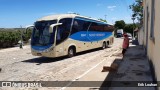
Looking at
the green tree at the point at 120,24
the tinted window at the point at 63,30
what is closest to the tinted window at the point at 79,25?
the tinted window at the point at 63,30

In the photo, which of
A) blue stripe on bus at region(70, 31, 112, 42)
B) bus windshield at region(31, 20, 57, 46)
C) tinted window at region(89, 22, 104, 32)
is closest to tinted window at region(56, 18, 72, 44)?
bus windshield at region(31, 20, 57, 46)

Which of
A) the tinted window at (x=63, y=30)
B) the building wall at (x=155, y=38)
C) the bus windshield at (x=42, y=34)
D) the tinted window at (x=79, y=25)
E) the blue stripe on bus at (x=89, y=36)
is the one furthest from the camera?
the blue stripe on bus at (x=89, y=36)

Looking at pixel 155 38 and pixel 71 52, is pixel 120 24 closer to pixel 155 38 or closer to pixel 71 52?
pixel 71 52

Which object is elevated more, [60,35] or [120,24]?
[120,24]

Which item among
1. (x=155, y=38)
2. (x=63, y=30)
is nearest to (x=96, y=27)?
(x=63, y=30)

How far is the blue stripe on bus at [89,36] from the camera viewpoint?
18.1 meters

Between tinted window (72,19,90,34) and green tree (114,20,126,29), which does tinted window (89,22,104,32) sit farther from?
green tree (114,20,126,29)

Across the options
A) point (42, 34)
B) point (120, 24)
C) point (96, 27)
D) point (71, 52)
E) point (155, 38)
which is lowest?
point (71, 52)

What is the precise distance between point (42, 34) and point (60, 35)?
3.78ft

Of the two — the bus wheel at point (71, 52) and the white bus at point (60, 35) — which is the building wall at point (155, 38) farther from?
the bus wheel at point (71, 52)

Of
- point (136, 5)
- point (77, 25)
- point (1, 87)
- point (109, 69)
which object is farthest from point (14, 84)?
point (136, 5)

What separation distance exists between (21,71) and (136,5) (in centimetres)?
3594

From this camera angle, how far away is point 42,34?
50.3 ft

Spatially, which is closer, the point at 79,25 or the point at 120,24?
the point at 79,25
